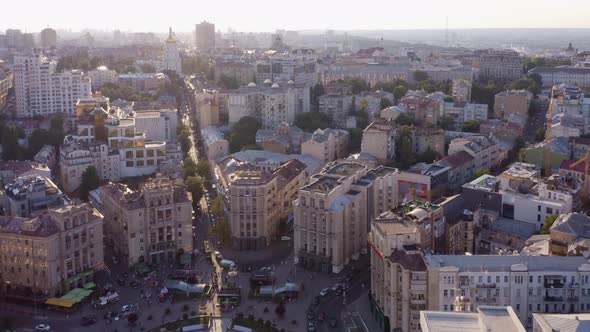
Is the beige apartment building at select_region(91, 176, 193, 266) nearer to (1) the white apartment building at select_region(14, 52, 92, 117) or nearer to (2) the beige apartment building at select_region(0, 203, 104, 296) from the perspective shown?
(2) the beige apartment building at select_region(0, 203, 104, 296)

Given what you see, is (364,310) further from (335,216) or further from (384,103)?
(384,103)

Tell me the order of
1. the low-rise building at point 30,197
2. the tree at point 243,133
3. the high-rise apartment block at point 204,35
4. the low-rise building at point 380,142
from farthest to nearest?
the high-rise apartment block at point 204,35 < the tree at point 243,133 < the low-rise building at point 380,142 < the low-rise building at point 30,197

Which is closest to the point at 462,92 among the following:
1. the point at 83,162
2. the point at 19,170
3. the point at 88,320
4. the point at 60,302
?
the point at 83,162

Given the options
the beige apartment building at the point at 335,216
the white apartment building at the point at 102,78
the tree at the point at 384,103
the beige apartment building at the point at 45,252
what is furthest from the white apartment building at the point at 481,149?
the white apartment building at the point at 102,78

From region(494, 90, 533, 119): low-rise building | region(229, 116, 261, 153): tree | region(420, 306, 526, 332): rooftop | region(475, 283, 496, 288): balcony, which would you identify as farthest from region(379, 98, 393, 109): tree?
region(420, 306, 526, 332): rooftop

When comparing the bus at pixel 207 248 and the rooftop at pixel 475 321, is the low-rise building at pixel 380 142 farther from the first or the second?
the rooftop at pixel 475 321
